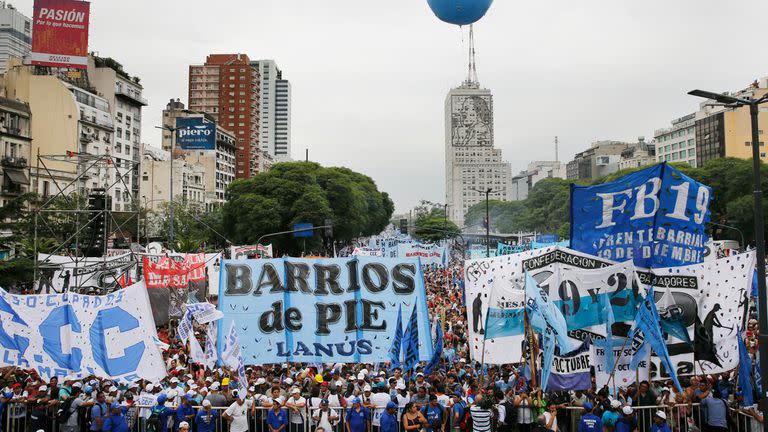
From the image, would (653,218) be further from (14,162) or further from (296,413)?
(14,162)

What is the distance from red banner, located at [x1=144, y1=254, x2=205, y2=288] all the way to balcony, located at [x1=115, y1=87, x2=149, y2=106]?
176 ft

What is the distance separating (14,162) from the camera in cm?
4972

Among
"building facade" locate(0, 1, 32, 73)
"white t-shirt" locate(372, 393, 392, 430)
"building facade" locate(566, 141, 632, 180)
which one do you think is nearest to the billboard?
"building facade" locate(0, 1, 32, 73)

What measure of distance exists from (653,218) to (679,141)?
95.9 m

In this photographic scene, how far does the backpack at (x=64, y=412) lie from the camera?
11.0m

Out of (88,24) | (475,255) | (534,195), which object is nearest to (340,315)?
(475,255)

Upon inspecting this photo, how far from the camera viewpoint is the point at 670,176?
457 inches

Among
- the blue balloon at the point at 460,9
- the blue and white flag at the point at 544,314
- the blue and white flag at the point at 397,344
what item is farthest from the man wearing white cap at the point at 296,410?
the blue balloon at the point at 460,9

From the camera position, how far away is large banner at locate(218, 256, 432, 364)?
12.4m

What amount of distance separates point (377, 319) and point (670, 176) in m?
6.10

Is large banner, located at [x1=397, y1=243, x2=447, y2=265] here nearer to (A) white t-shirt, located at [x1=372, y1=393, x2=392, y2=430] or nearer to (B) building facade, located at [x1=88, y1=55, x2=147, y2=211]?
(A) white t-shirt, located at [x1=372, y1=393, x2=392, y2=430]

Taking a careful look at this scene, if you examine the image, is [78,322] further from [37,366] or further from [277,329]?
[277,329]

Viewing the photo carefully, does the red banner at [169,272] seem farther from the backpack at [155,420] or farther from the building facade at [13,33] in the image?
the building facade at [13,33]

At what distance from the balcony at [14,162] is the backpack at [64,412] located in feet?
146
